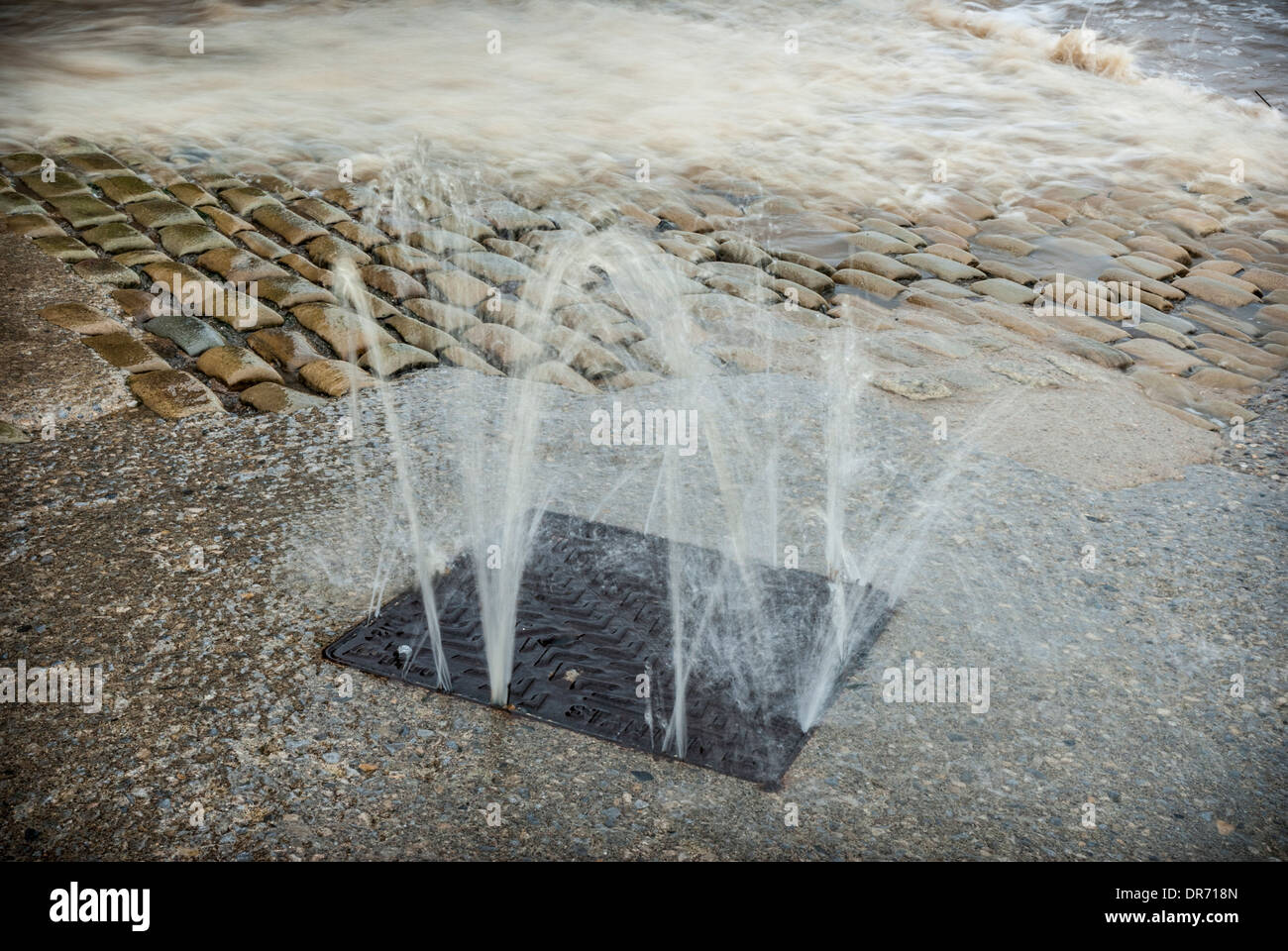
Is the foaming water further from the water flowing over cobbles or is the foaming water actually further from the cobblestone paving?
the cobblestone paving

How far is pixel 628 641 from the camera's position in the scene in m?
3.44

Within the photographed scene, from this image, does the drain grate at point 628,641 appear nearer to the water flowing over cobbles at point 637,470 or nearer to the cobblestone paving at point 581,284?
the water flowing over cobbles at point 637,470

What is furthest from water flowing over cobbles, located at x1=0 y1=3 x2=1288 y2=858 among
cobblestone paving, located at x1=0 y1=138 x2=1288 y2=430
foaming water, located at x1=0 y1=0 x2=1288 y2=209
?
foaming water, located at x1=0 y1=0 x2=1288 y2=209

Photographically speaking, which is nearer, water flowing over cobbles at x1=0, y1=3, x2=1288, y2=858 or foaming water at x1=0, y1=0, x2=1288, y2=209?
water flowing over cobbles at x1=0, y1=3, x2=1288, y2=858

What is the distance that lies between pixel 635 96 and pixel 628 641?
845cm

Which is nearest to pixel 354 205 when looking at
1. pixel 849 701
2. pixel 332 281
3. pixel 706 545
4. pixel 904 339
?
pixel 332 281

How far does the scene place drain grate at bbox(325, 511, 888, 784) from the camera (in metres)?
3.10

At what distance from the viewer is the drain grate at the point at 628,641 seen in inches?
122

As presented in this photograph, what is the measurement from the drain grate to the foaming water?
4.44m

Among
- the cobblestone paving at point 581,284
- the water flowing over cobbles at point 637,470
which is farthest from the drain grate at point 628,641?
the cobblestone paving at point 581,284

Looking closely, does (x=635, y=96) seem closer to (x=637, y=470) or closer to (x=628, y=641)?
(x=637, y=470)

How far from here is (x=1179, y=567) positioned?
4.01 meters

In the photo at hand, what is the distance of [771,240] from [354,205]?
2.69 m

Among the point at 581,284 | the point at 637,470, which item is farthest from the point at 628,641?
the point at 581,284
